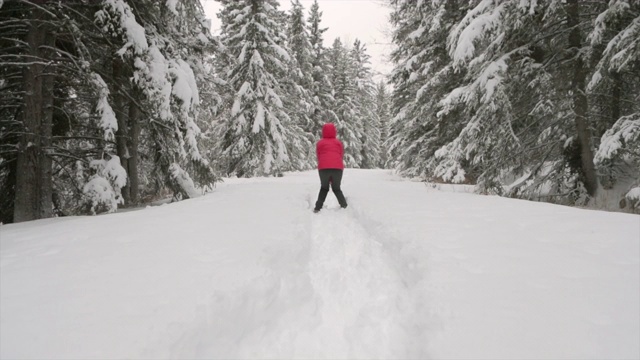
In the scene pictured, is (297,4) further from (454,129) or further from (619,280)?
(619,280)

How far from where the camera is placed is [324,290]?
135 inches

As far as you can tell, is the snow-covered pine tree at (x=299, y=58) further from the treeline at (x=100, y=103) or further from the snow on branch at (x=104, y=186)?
the snow on branch at (x=104, y=186)

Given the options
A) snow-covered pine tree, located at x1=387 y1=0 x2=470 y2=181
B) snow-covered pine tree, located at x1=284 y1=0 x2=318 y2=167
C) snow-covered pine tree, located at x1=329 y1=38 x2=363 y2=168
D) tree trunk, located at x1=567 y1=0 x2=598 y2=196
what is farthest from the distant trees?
snow-covered pine tree, located at x1=329 y1=38 x2=363 y2=168

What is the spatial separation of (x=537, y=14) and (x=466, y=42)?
1.62 m

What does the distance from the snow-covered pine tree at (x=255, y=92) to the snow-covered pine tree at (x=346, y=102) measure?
1514 centimetres

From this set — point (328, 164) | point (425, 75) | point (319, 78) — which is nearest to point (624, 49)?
point (328, 164)

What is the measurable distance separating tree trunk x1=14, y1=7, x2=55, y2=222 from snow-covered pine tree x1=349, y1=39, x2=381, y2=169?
1260 inches

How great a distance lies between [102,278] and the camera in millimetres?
2818

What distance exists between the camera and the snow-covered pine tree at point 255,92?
1706 cm

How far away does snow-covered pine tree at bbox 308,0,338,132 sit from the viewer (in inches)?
1158

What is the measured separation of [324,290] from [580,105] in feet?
24.7

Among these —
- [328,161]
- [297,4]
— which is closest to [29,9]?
[328,161]

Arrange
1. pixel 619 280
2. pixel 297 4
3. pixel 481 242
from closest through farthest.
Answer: pixel 619 280 → pixel 481 242 → pixel 297 4

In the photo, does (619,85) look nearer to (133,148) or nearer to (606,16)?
(606,16)
